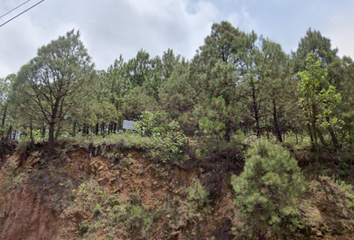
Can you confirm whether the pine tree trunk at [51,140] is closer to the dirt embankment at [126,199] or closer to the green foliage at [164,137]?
the dirt embankment at [126,199]

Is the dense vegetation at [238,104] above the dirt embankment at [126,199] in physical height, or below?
above

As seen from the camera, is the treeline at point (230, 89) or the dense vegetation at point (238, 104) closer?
the dense vegetation at point (238, 104)

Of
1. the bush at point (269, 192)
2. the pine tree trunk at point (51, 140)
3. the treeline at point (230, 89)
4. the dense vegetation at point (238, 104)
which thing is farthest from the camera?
the pine tree trunk at point (51, 140)

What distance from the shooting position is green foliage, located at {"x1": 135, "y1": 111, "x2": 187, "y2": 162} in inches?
448

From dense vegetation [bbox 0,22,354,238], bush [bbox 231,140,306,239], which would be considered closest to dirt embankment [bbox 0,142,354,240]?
dense vegetation [bbox 0,22,354,238]

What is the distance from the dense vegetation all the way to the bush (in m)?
0.03

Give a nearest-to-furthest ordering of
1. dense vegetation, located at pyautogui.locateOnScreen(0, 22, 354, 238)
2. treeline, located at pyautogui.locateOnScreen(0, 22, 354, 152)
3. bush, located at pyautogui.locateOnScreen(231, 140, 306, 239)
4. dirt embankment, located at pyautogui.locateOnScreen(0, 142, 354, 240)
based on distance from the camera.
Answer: bush, located at pyautogui.locateOnScreen(231, 140, 306, 239) < dense vegetation, located at pyautogui.locateOnScreen(0, 22, 354, 238) < dirt embankment, located at pyautogui.locateOnScreen(0, 142, 354, 240) < treeline, located at pyautogui.locateOnScreen(0, 22, 354, 152)

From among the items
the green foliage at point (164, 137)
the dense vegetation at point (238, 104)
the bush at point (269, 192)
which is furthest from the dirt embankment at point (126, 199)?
the bush at point (269, 192)

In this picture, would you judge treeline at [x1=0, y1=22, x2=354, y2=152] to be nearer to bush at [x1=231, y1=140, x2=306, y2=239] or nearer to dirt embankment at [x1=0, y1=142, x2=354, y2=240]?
dirt embankment at [x1=0, y1=142, x2=354, y2=240]

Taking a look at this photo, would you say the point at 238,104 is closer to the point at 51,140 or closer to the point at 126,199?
the point at 126,199

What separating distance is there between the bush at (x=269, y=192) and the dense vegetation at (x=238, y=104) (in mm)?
31

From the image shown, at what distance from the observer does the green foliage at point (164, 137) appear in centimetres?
1138

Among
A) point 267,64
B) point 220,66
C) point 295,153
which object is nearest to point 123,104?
point 220,66

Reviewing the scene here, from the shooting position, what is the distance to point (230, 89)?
10.4m
